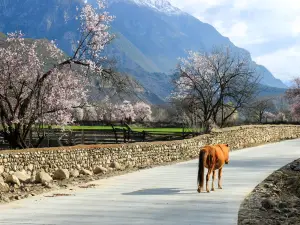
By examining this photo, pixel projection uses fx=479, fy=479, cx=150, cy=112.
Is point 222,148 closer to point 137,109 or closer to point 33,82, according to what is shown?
point 33,82

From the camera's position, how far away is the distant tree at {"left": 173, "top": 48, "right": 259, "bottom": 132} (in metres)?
35.4

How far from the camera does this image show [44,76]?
20344mm

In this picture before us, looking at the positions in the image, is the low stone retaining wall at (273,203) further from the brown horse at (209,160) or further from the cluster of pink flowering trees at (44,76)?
the cluster of pink flowering trees at (44,76)

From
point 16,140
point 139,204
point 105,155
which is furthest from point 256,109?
point 139,204

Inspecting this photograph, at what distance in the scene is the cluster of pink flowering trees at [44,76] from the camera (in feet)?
66.8

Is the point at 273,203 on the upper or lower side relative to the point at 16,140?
lower

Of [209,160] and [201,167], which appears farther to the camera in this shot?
[209,160]

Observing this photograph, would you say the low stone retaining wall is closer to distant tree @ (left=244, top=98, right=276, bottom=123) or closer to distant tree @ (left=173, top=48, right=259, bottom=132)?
distant tree @ (left=173, top=48, right=259, bottom=132)

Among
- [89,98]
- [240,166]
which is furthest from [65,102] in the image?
[240,166]

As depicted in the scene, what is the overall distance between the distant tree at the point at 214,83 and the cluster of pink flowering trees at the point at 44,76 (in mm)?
13490

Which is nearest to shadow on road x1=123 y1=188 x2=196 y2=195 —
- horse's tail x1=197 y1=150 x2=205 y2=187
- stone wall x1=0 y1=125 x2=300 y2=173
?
horse's tail x1=197 y1=150 x2=205 y2=187

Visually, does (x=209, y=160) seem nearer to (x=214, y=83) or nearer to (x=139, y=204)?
(x=139, y=204)

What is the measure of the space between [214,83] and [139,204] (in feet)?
90.4

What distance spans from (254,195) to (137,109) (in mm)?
89923
